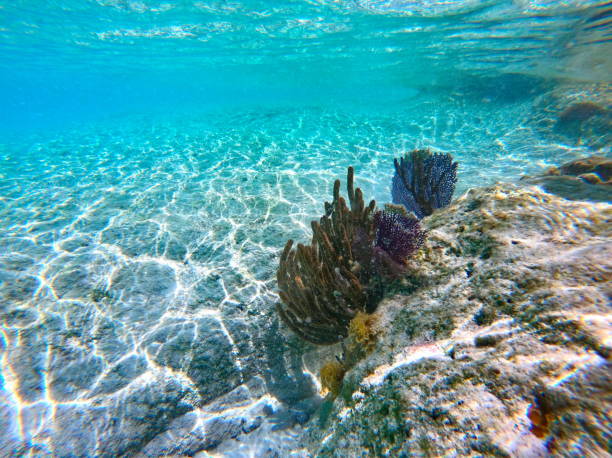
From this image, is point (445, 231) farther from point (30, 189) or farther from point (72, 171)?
point (72, 171)

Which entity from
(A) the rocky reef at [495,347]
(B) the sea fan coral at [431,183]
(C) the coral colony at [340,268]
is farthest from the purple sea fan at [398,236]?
(B) the sea fan coral at [431,183]

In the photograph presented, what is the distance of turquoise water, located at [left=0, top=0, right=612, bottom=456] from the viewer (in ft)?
10.8

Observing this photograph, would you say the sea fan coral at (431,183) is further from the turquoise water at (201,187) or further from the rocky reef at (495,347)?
the turquoise water at (201,187)

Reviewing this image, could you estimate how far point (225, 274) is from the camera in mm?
4746

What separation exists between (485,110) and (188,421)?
2125 cm

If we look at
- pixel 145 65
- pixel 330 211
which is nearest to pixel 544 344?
pixel 330 211

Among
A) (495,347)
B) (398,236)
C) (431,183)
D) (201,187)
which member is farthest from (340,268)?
(201,187)

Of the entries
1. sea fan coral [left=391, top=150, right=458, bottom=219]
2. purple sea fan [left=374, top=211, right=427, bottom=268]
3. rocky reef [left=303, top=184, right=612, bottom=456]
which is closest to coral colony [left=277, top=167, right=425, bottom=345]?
purple sea fan [left=374, top=211, right=427, bottom=268]

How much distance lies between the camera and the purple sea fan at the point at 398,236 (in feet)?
8.84

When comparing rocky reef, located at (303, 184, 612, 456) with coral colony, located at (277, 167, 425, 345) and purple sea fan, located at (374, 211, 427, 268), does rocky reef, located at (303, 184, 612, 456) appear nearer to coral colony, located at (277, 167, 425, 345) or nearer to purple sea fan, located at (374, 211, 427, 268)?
purple sea fan, located at (374, 211, 427, 268)

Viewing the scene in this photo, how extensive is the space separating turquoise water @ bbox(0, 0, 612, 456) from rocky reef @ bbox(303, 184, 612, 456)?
1.82 m

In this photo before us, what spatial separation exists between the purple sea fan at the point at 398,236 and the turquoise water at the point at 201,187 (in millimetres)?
2075

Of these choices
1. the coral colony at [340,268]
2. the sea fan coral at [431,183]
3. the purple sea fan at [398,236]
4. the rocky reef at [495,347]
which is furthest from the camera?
the sea fan coral at [431,183]

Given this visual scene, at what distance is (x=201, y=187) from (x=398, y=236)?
23.9 ft
